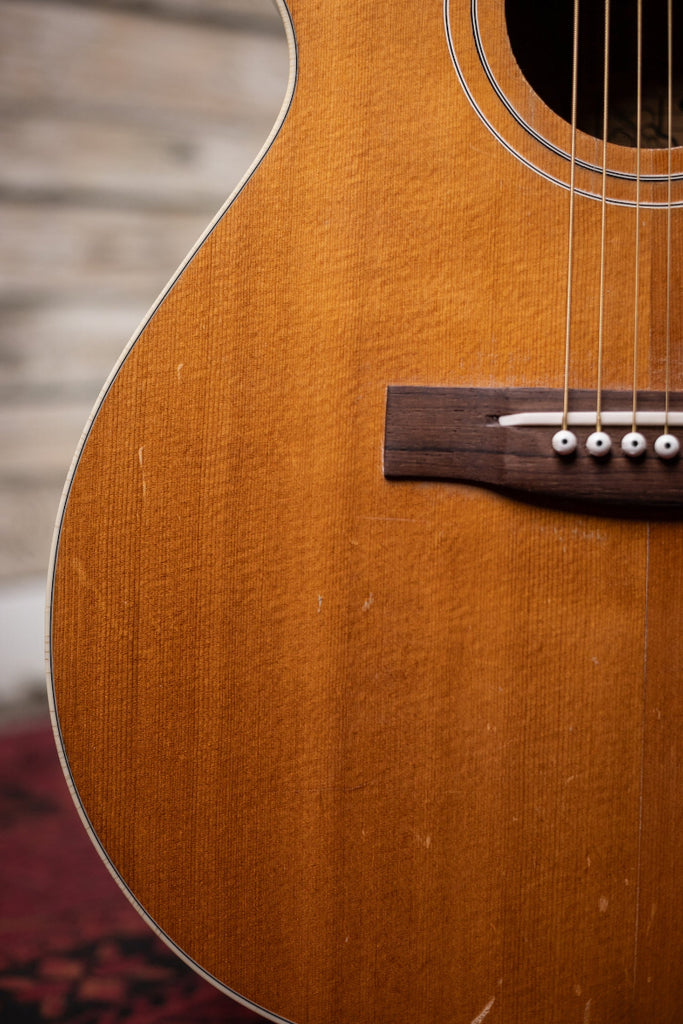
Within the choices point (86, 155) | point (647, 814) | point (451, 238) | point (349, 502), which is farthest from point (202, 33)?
point (647, 814)

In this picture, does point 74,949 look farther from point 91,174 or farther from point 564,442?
point 91,174

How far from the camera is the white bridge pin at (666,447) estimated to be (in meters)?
0.50

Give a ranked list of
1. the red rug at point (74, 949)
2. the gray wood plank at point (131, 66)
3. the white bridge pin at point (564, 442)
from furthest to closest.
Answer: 1. the gray wood plank at point (131, 66)
2. the red rug at point (74, 949)
3. the white bridge pin at point (564, 442)

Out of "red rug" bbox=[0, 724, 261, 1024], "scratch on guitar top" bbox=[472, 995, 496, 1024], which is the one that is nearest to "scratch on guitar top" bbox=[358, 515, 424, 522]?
"scratch on guitar top" bbox=[472, 995, 496, 1024]

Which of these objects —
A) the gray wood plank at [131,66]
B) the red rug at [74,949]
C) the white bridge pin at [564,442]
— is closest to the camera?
the white bridge pin at [564,442]

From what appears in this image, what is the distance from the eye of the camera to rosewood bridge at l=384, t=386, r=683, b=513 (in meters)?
0.51

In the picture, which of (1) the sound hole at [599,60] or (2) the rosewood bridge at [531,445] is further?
(1) the sound hole at [599,60]

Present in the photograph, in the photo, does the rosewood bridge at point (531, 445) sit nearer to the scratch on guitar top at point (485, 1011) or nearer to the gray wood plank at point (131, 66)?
the scratch on guitar top at point (485, 1011)

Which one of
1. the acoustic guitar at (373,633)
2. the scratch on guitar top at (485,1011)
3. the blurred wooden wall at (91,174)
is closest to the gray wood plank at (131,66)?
the blurred wooden wall at (91,174)

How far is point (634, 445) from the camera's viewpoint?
0.51 metres

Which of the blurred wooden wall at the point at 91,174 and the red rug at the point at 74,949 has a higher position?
the blurred wooden wall at the point at 91,174

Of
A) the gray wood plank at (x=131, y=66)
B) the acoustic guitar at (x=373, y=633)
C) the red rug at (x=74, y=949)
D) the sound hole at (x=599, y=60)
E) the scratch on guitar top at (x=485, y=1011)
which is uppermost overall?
the gray wood plank at (x=131, y=66)

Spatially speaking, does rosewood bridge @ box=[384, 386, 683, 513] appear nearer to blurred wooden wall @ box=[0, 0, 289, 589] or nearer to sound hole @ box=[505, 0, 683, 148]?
sound hole @ box=[505, 0, 683, 148]

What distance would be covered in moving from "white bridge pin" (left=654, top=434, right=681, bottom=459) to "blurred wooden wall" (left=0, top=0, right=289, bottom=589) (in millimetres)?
965
